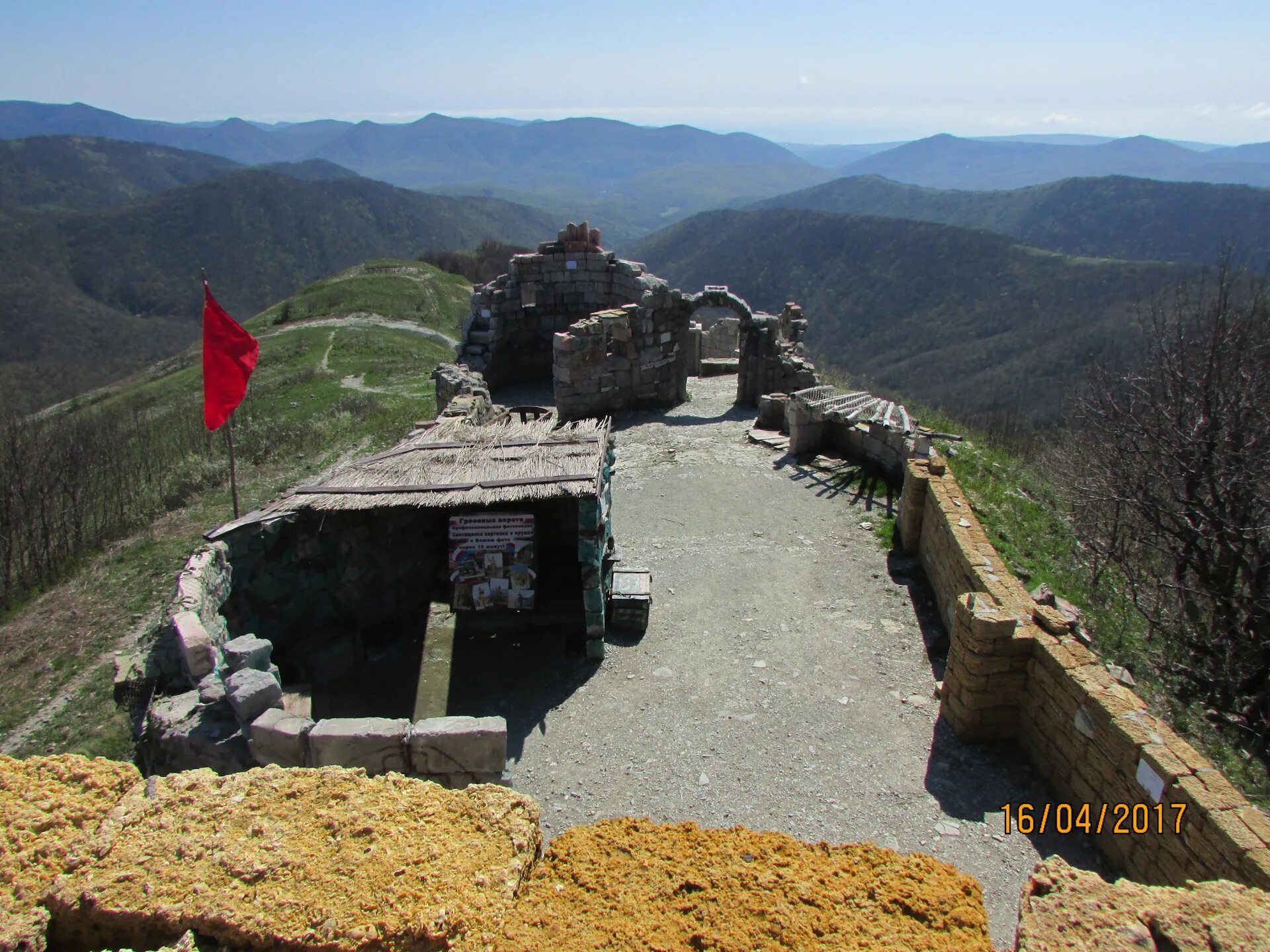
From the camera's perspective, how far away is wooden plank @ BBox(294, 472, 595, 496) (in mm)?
7785

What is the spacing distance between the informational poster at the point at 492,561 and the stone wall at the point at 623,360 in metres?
8.91

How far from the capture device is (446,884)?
3.73 meters

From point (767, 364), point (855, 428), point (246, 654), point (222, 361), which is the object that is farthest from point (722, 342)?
point (246, 654)

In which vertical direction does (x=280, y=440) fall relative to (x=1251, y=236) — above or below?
below

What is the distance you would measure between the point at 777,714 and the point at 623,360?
11.5 meters

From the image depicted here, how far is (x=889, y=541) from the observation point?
454 inches

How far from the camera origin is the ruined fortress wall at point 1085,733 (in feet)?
15.9

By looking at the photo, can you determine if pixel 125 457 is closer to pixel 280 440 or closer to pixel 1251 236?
pixel 280 440

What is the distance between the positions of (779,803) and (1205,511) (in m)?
6.92

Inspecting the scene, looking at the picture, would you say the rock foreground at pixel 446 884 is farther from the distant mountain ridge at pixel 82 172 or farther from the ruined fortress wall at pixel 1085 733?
the distant mountain ridge at pixel 82 172

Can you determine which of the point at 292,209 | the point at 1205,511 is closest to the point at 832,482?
the point at 1205,511

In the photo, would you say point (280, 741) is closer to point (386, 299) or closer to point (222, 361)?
point (222, 361)
